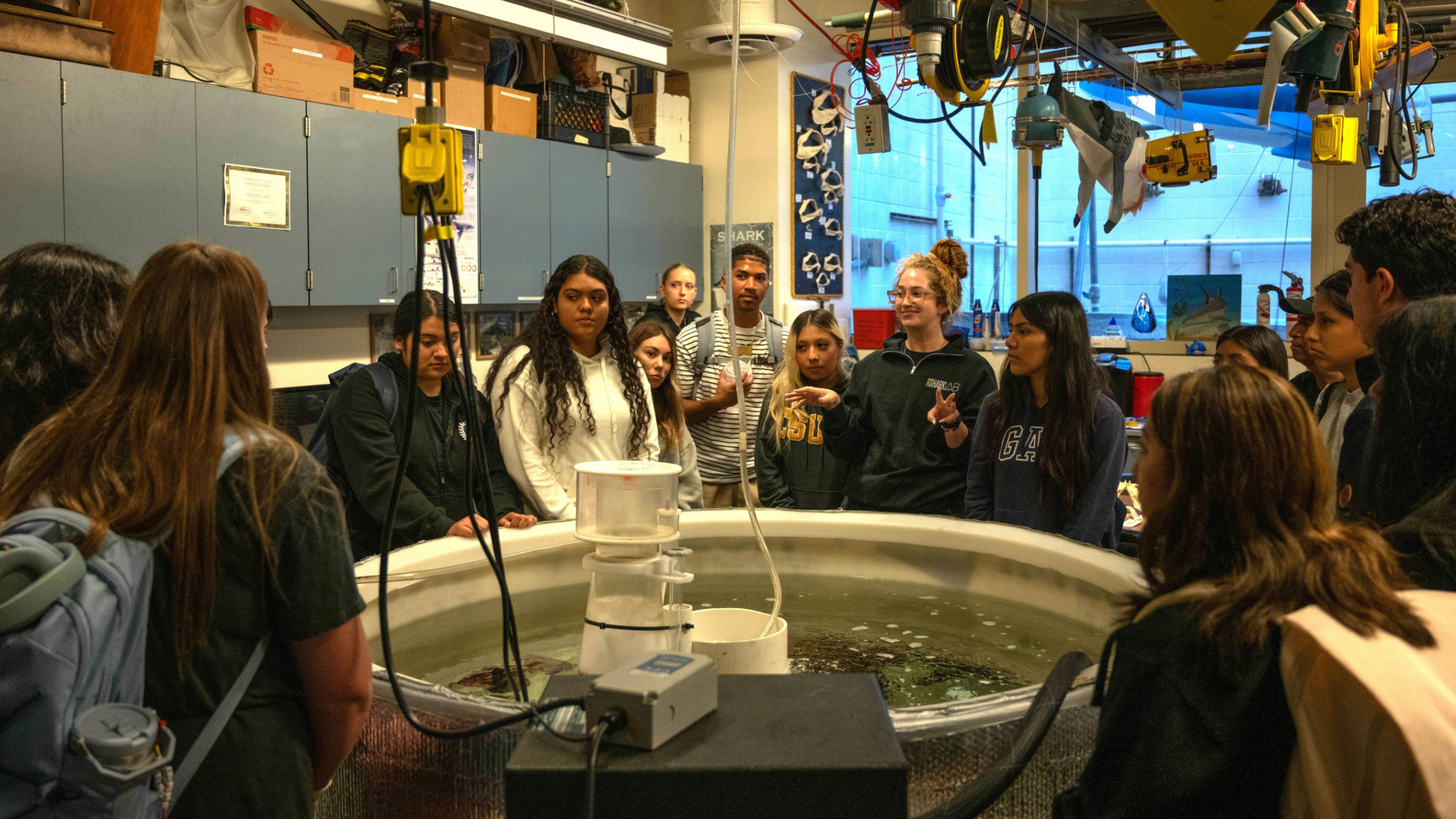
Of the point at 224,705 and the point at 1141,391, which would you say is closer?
the point at 224,705

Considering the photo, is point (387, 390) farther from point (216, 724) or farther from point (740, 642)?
point (216, 724)

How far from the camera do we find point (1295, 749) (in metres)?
1.01

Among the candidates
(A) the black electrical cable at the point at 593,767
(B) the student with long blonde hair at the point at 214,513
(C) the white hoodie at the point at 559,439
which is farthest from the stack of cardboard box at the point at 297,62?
(A) the black electrical cable at the point at 593,767

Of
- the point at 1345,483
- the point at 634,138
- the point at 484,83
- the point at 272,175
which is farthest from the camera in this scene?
the point at 634,138

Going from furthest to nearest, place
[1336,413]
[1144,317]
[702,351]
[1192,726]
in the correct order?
[1144,317]
[702,351]
[1336,413]
[1192,726]

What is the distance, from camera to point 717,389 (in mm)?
3730

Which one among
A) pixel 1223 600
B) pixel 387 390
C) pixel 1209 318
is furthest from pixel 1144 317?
pixel 1223 600

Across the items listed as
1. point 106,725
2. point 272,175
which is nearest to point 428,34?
point 106,725

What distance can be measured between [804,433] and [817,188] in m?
3.33

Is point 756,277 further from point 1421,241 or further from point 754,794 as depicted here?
point 754,794

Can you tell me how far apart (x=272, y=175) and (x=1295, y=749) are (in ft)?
13.1

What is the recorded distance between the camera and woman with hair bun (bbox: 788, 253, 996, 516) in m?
2.82

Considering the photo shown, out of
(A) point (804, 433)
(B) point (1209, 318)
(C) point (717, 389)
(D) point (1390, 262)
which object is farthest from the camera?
(B) point (1209, 318)

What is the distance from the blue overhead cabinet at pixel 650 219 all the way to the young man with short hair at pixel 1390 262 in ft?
13.2
